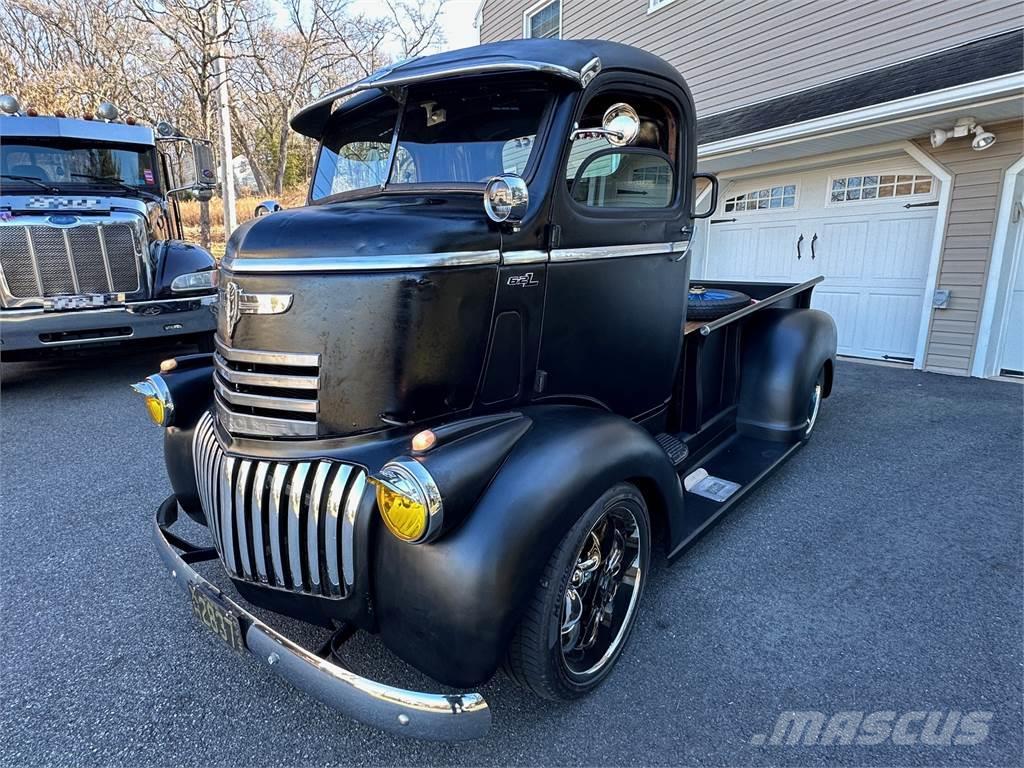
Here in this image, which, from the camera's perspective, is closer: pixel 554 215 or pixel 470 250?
pixel 470 250

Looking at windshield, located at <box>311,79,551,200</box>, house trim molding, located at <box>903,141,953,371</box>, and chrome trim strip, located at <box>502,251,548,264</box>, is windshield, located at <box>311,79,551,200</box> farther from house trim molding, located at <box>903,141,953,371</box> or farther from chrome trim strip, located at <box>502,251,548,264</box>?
house trim molding, located at <box>903,141,953,371</box>

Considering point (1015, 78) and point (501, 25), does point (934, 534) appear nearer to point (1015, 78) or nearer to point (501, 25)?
point (1015, 78)

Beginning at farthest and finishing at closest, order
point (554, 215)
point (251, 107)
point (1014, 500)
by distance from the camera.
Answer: point (251, 107), point (1014, 500), point (554, 215)

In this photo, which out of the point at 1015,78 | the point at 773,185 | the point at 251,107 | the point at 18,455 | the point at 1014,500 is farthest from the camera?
the point at 251,107

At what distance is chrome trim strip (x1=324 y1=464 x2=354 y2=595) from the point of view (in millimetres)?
1770

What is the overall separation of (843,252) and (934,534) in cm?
492

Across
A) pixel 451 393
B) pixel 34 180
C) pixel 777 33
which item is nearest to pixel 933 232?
pixel 777 33

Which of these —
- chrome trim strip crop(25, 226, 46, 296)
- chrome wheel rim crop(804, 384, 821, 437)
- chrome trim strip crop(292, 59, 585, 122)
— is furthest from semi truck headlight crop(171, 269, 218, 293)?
chrome wheel rim crop(804, 384, 821, 437)

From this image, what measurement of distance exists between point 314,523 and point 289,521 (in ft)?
0.32

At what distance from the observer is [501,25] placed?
40.3 ft

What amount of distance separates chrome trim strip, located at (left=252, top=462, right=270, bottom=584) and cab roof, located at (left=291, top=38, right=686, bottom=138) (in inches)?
62.4

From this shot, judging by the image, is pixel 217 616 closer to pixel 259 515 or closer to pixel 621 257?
pixel 259 515

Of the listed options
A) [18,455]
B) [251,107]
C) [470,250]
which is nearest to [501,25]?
[18,455]

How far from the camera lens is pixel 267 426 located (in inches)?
77.7
